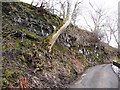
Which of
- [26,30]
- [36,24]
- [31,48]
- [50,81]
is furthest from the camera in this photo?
[36,24]

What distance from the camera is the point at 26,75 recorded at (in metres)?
10.9

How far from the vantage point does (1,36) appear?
12.6m

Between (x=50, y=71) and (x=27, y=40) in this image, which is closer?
(x=50, y=71)

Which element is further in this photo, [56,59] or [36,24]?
[36,24]

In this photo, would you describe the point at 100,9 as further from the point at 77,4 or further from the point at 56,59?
the point at 56,59

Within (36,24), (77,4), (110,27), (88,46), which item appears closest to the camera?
(36,24)

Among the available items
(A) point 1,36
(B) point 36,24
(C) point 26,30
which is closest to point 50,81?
(A) point 1,36

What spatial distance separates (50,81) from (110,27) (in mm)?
48309

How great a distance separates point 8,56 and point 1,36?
1661 millimetres

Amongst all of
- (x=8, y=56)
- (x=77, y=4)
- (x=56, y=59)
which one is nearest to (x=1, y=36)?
(x=8, y=56)

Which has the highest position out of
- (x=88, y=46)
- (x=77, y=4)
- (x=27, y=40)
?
(x=77, y=4)

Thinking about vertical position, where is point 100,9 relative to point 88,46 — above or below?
above

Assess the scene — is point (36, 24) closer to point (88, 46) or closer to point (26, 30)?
point (26, 30)

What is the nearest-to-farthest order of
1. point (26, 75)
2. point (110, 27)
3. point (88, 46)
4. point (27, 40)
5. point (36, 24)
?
1. point (26, 75)
2. point (27, 40)
3. point (36, 24)
4. point (88, 46)
5. point (110, 27)
